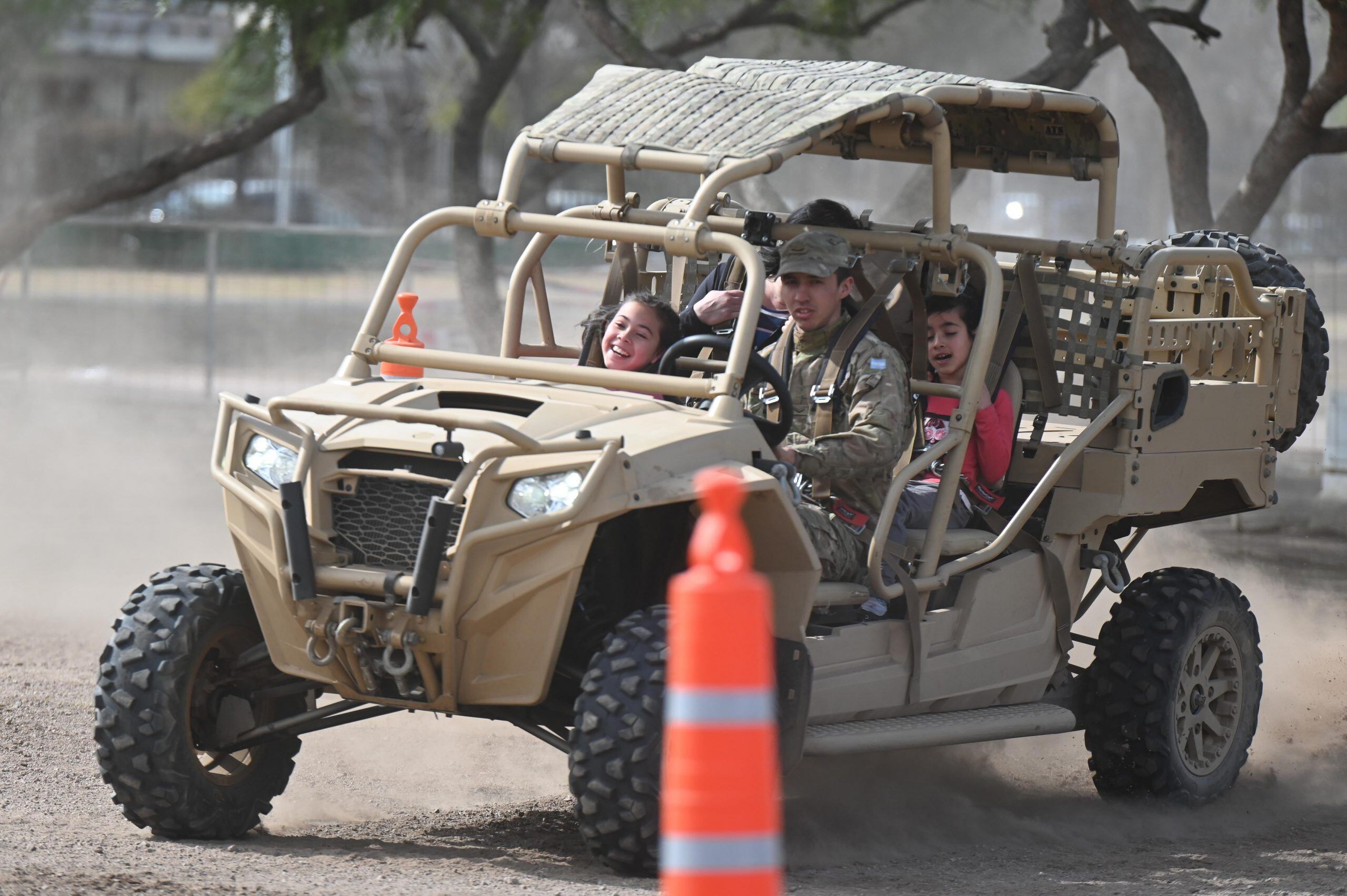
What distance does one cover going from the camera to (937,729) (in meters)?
6.05

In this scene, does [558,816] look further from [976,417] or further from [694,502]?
[976,417]

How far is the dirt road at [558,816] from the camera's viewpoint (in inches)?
207

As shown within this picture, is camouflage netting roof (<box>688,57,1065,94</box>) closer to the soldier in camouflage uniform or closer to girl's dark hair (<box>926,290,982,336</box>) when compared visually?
the soldier in camouflage uniform

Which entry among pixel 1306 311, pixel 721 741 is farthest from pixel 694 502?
pixel 1306 311

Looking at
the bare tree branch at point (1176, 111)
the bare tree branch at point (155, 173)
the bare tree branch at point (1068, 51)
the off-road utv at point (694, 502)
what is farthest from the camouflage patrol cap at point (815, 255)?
the bare tree branch at point (155, 173)

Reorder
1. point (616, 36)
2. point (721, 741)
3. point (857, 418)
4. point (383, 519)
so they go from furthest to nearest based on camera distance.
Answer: point (616, 36)
point (857, 418)
point (383, 519)
point (721, 741)

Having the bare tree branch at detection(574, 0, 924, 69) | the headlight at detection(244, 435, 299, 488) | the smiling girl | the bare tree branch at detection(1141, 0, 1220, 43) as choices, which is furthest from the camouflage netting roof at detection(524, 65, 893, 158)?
the bare tree branch at detection(1141, 0, 1220, 43)

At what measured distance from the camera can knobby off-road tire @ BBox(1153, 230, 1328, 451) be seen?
764 centimetres

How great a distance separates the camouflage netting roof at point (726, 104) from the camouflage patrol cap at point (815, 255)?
1.43 ft

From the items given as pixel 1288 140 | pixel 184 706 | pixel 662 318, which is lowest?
pixel 184 706

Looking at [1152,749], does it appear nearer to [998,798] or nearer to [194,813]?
[998,798]

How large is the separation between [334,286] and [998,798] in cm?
1274

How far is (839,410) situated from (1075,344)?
1.22 m

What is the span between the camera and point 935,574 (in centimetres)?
620
